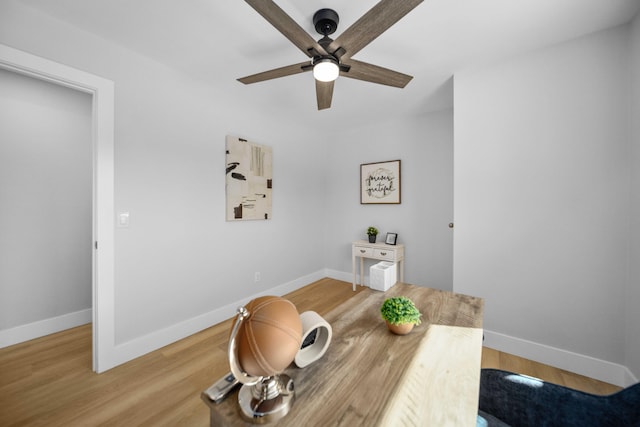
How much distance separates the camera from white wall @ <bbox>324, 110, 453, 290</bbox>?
316 centimetres

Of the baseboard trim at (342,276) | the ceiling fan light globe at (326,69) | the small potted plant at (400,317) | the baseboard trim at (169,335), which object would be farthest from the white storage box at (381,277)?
the baseboard trim at (342,276)

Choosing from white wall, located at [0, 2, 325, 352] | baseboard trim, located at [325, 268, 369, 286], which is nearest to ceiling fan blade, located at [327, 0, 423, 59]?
white wall, located at [0, 2, 325, 352]

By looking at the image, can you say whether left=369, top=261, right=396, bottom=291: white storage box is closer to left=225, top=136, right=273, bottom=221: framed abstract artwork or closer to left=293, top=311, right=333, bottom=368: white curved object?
left=293, top=311, right=333, bottom=368: white curved object

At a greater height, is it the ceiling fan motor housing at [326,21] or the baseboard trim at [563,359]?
the ceiling fan motor housing at [326,21]

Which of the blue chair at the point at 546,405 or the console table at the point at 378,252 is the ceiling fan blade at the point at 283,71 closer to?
the blue chair at the point at 546,405

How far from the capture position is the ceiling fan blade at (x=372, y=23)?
1080 mm

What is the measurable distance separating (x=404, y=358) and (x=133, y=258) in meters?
2.16

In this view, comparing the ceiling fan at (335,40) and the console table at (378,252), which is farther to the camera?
the console table at (378,252)

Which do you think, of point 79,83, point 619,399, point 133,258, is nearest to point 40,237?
point 133,258

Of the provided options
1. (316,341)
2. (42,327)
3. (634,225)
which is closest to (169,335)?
(42,327)

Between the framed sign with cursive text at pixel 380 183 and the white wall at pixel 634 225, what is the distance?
2098mm

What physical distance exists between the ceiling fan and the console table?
2102 mm

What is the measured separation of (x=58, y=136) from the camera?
2.45 m

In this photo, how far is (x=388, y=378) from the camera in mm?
802
